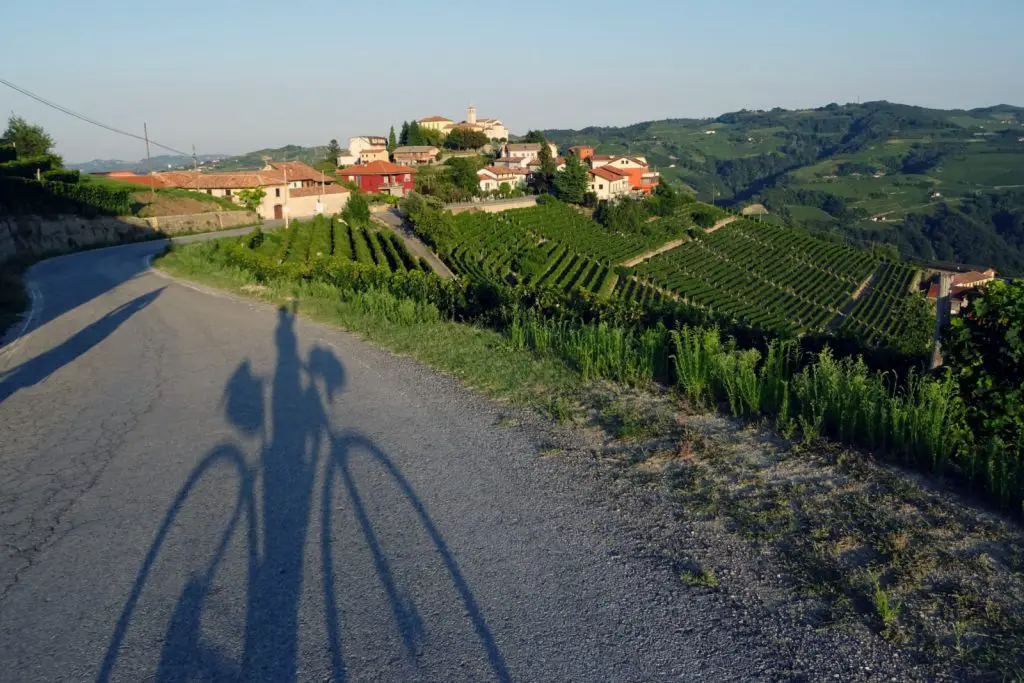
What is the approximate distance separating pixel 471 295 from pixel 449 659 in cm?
927

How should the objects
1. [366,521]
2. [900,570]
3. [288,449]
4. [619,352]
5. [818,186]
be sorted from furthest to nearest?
[818,186]
[619,352]
[288,449]
[366,521]
[900,570]

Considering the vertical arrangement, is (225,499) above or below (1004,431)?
below

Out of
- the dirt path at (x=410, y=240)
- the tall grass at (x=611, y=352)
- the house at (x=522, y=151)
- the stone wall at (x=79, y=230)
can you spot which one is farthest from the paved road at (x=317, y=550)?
the house at (x=522, y=151)

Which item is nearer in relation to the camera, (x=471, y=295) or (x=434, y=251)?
(x=471, y=295)

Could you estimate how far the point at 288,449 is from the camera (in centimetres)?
657

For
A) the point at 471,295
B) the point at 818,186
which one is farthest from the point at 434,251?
the point at 818,186

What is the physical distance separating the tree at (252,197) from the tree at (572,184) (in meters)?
32.6

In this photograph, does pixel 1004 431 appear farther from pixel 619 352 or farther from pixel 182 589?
pixel 182 589

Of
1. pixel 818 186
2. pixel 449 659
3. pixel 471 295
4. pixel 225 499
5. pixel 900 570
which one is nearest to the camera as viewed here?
pixel 449 659

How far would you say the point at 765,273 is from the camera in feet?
207

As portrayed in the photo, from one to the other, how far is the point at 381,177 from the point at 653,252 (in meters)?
30.9

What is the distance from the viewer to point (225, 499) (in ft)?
18.2

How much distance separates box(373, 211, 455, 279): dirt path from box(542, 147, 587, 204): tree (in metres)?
23.4

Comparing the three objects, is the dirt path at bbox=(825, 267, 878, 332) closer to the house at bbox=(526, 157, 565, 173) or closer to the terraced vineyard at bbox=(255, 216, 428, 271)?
the terraced vineyard at bbox=(255, 216, 428, 271)
